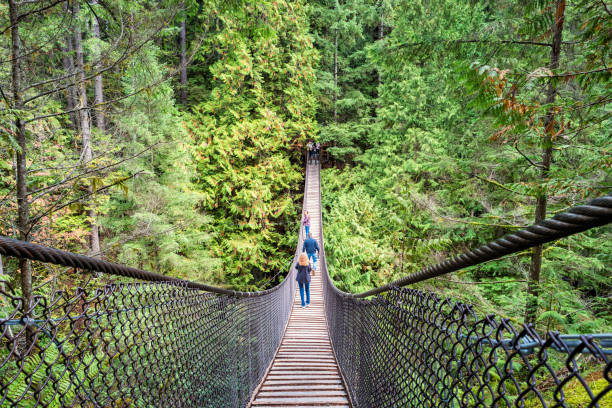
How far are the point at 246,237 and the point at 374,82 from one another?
1042cm

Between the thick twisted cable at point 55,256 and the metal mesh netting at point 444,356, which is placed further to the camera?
the thick twisted cable at point 55,256

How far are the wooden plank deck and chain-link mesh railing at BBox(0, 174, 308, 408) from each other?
7.7 inches

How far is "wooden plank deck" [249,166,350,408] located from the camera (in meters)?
2.43

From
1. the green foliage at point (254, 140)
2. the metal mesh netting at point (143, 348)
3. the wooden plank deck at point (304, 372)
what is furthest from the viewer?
the green foliage at point (254, 140)

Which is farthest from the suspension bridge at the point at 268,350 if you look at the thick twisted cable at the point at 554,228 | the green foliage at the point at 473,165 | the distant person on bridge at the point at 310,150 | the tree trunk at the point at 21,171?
the distant person on bridge at the point at 310,150

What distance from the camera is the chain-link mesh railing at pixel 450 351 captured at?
51cm

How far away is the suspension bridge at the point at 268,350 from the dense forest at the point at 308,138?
1.24 meters

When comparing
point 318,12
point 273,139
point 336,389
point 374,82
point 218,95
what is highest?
point 318,12

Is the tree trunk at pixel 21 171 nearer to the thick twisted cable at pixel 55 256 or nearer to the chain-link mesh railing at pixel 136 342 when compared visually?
the chain-link mesh railing at pixel 136 342

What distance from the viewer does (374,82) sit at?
15.2m

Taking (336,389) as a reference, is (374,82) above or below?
above

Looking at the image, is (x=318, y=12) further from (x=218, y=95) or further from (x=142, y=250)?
(x=142, y=250)

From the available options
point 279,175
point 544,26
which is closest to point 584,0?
point 544,26

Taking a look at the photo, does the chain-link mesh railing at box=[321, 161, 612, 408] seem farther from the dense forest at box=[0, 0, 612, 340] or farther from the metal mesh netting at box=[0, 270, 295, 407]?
the dense forest at box=[0, 0, 612, 340]
